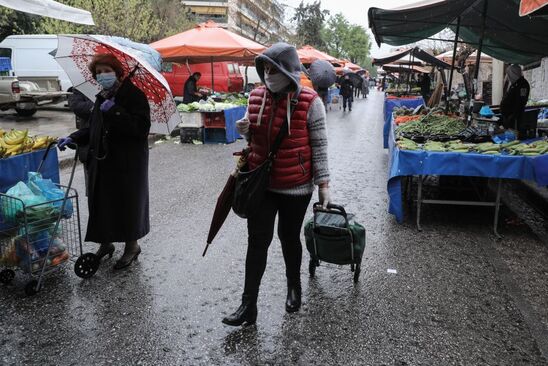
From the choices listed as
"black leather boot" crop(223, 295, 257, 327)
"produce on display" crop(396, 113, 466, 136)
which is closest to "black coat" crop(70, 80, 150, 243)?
"black leather boot" crop(223, 295, 257, 327)

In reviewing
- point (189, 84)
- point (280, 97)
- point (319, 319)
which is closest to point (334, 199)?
point (319, 319)

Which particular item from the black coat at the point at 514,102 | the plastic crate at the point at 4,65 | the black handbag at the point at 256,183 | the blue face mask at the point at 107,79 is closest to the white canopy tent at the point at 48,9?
the blue face mask at the point at 107,79

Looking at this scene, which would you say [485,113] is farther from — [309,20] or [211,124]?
[309,20]

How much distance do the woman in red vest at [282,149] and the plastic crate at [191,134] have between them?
9045mm

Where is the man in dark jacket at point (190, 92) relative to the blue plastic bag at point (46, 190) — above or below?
above

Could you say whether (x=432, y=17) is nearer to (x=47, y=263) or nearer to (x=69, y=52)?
(x=69, y=52)

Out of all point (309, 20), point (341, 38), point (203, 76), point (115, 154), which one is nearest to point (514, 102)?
point (115, 154)

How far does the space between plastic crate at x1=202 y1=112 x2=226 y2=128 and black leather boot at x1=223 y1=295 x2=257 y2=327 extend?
29.6 ft

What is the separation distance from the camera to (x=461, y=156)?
17.9ft

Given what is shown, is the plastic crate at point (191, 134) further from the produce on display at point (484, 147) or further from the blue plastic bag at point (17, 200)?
the blue plastic bag at point (17, 200)

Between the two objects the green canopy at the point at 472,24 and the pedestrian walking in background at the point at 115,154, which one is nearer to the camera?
the pedestrian walking in background at the point at 115,154

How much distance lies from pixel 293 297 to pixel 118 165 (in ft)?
6.06

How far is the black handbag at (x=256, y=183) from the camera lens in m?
3.13

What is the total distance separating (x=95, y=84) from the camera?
14.6 ft
